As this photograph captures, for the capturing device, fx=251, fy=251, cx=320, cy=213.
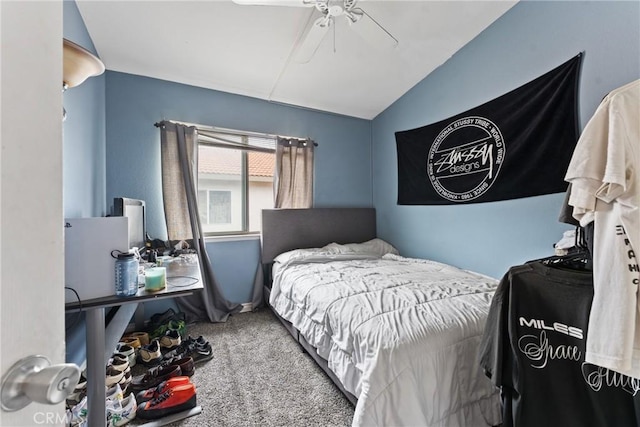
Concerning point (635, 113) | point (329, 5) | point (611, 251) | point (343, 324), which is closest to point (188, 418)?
point (343, 324)

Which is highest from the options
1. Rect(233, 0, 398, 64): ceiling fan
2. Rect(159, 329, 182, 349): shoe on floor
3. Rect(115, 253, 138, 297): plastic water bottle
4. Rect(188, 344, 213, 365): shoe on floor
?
Rect(233, 0, 398, 64): ceiling fan

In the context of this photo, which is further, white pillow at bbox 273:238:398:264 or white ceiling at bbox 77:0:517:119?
white pillow at bbox 273:238:398:264

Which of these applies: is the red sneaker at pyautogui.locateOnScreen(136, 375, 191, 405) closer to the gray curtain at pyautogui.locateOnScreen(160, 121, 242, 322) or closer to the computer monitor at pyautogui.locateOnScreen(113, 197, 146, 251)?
the computer monitor at pyautogui.locateOnScreen(113, 197, 146, 251)

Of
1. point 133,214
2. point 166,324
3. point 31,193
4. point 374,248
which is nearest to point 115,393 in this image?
point 166,324

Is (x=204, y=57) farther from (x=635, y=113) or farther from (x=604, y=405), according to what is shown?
(x=604, y=405)

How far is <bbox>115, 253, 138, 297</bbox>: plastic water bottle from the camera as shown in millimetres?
1130

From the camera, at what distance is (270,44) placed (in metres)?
2.20

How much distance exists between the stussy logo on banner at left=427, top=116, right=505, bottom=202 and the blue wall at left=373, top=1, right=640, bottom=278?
15cm

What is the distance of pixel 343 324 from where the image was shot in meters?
1.46

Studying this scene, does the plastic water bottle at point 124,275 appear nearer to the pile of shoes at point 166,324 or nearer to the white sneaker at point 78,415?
the white sneaker at point 78,415

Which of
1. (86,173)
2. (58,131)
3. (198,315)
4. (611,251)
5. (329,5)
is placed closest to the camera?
(58,131)

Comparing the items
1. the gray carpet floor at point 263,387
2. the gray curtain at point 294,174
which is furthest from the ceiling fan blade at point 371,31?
the gray carpet floor at point 263,387

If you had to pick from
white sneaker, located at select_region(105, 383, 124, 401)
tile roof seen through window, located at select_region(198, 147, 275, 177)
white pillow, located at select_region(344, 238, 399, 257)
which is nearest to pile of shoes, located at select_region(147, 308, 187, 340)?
white sneaker, located at select_region(105, 383, 124, 401)

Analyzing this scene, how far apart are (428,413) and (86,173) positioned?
261cm
